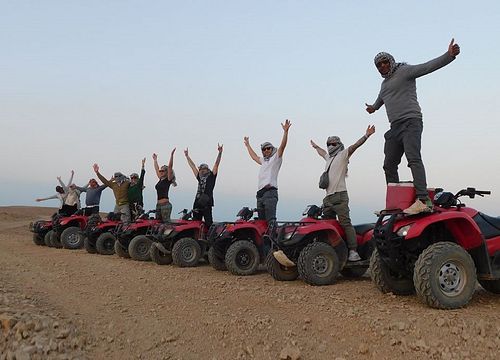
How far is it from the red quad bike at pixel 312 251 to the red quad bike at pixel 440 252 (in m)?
1.24

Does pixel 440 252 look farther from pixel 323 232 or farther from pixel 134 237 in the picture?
pixel 134 237

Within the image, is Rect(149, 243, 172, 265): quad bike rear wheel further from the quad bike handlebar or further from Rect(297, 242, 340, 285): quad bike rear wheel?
the quad bike handlebar

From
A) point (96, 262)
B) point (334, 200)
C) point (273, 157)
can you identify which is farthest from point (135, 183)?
point (334, 200)

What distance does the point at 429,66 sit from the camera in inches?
212

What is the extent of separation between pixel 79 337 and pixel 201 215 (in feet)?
19.9

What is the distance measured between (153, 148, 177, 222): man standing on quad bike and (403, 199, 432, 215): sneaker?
277 inches

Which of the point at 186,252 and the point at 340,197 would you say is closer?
the point at 340,197

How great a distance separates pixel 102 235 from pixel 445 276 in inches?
370

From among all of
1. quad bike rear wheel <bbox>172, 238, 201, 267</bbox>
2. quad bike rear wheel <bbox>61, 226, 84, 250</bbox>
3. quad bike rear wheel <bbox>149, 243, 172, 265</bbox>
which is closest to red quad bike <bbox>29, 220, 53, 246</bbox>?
quad bike rear wheel <bbox>61, 226, 84, 250</bbox>

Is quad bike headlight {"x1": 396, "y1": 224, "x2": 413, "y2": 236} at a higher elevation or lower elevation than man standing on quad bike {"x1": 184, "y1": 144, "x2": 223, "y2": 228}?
lower

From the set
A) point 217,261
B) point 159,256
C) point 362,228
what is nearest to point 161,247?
point 159,256

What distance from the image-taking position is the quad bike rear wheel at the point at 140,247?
10.9 meters

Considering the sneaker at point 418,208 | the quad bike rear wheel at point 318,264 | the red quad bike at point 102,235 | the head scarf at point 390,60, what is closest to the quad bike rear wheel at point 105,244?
the red quad bike at point 102,235

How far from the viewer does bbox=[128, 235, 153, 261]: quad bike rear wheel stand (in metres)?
10.9
